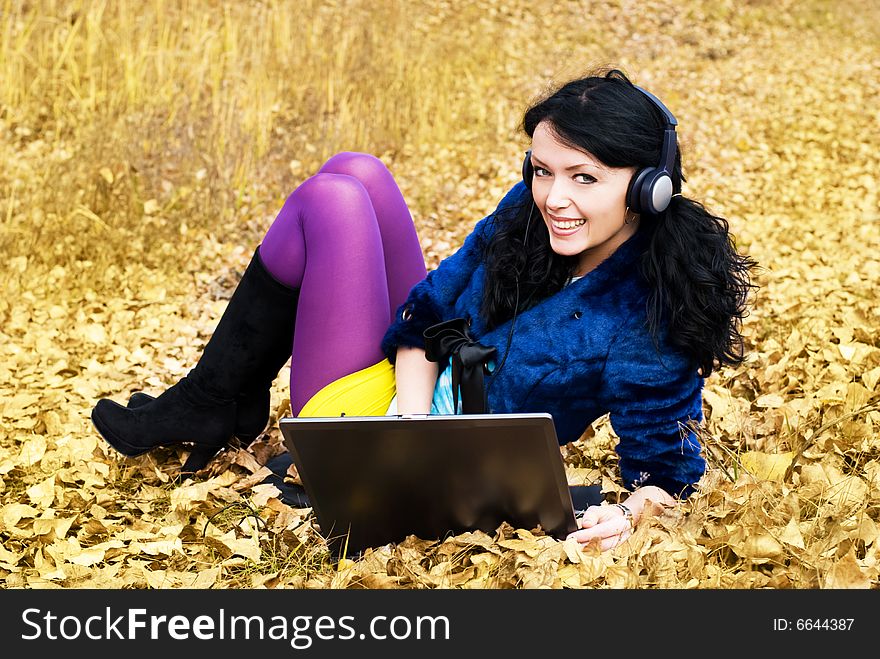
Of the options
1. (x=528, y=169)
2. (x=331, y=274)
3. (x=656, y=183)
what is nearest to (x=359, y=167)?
(x=331, y=274)

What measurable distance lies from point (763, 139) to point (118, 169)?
553 cm

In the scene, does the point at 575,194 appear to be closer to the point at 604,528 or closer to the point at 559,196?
the point at 559,196

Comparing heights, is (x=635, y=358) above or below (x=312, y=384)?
above

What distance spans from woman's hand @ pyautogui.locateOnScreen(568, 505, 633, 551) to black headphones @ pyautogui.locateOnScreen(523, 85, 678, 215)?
75cm

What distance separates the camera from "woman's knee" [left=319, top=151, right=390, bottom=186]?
288 centimetres

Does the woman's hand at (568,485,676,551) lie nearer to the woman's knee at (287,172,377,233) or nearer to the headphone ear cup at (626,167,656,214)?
the headphone ear cup at (626,167,656,214)

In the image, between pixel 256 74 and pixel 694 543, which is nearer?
pixel 694 543

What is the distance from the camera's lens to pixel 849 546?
2.22 meters

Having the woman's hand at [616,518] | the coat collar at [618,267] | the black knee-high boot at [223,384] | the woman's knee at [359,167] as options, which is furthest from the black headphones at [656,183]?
the black knee-high boot at [223,384]

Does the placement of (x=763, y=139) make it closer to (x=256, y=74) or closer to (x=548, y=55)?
(x=548, y=55)

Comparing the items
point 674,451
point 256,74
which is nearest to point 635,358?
point 674,451

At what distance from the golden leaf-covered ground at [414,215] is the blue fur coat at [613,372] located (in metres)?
0.16

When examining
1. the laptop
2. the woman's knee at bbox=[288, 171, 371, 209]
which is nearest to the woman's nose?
the laptop
